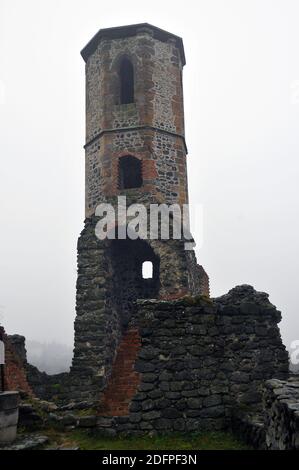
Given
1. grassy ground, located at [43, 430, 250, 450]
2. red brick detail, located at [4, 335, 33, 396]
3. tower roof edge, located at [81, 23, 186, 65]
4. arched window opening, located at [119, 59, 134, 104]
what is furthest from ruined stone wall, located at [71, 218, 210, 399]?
tower roof edge, located at [81, 23, 186, 65]

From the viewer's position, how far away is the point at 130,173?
15219 mm

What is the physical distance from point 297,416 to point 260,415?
2417 millimetres

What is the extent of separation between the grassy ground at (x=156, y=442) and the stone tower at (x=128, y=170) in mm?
5173

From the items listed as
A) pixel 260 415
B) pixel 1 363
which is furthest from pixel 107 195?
pixel 260 415

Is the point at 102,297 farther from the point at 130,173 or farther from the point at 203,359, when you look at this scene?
the point at 203,359

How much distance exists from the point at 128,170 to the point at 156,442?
32.9ft

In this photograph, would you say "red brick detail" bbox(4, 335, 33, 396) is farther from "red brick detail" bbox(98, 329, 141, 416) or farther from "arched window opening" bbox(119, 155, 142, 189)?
"arched window opening" bbox(119, 155, 142, 189)

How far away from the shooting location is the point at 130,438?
6.75 meters

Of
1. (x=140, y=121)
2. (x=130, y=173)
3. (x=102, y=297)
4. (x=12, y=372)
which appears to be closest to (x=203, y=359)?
(x=12, y=372)

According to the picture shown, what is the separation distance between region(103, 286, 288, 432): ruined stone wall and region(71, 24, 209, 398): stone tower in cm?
524

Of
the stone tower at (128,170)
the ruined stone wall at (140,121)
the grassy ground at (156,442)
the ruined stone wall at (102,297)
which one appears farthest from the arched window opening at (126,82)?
the grassy ground at (156,442)

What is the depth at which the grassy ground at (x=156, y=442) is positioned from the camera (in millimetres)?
6238

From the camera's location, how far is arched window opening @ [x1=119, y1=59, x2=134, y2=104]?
614 inches
